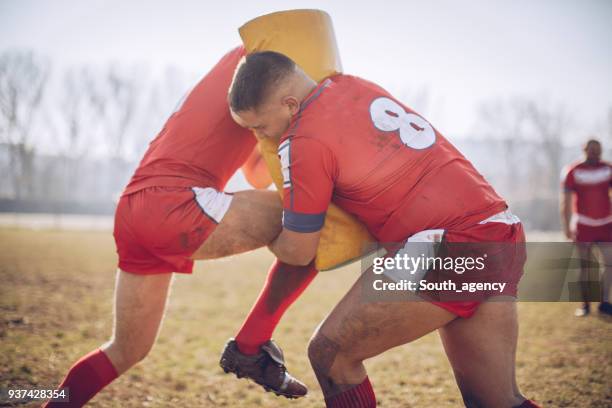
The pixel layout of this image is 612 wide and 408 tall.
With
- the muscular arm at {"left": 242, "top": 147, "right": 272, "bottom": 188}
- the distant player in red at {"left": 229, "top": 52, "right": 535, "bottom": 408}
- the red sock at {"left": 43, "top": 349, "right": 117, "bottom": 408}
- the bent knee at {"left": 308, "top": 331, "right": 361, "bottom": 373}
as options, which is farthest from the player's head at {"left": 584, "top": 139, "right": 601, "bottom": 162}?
the red sock at {"left": 43, "top": 349, "right": 117, "bottom": 408}

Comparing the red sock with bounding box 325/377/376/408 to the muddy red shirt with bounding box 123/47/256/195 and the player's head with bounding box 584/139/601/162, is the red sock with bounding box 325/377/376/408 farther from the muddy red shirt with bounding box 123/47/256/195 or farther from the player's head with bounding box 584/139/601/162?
the player's head with bounding box 584/139/601/162

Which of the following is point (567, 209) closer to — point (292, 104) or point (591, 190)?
point (591, 190)

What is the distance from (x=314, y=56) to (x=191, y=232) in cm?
122

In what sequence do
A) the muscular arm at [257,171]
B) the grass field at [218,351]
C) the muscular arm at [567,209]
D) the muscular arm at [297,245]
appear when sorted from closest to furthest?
the muscular arm at [297,245]
the muscular arm at [257,171]
the grass field at [218,351]
the muscular arm at [567,209]

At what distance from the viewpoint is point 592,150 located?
6.92 m

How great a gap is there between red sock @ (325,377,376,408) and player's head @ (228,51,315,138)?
1.33 m

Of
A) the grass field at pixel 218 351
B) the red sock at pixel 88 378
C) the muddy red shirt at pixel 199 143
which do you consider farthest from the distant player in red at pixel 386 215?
the red sock at pixel 88 378

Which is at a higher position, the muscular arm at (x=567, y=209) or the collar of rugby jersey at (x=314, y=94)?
the collar of rugby jersey at (x=314, y=94)

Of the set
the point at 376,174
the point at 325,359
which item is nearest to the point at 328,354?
the point at 325,359

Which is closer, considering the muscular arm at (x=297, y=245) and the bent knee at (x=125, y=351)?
the muscular arm at (x=297, y=245)

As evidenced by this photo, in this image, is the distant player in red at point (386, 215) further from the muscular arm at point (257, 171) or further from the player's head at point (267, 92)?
the muscular arm at point (257, 171)

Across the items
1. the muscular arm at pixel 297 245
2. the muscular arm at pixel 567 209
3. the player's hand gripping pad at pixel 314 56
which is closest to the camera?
the muscular arm at pixel 297 245

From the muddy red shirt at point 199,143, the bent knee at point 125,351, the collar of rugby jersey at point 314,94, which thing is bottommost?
the bent knee at point 125,351

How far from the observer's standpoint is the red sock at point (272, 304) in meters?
2.71
